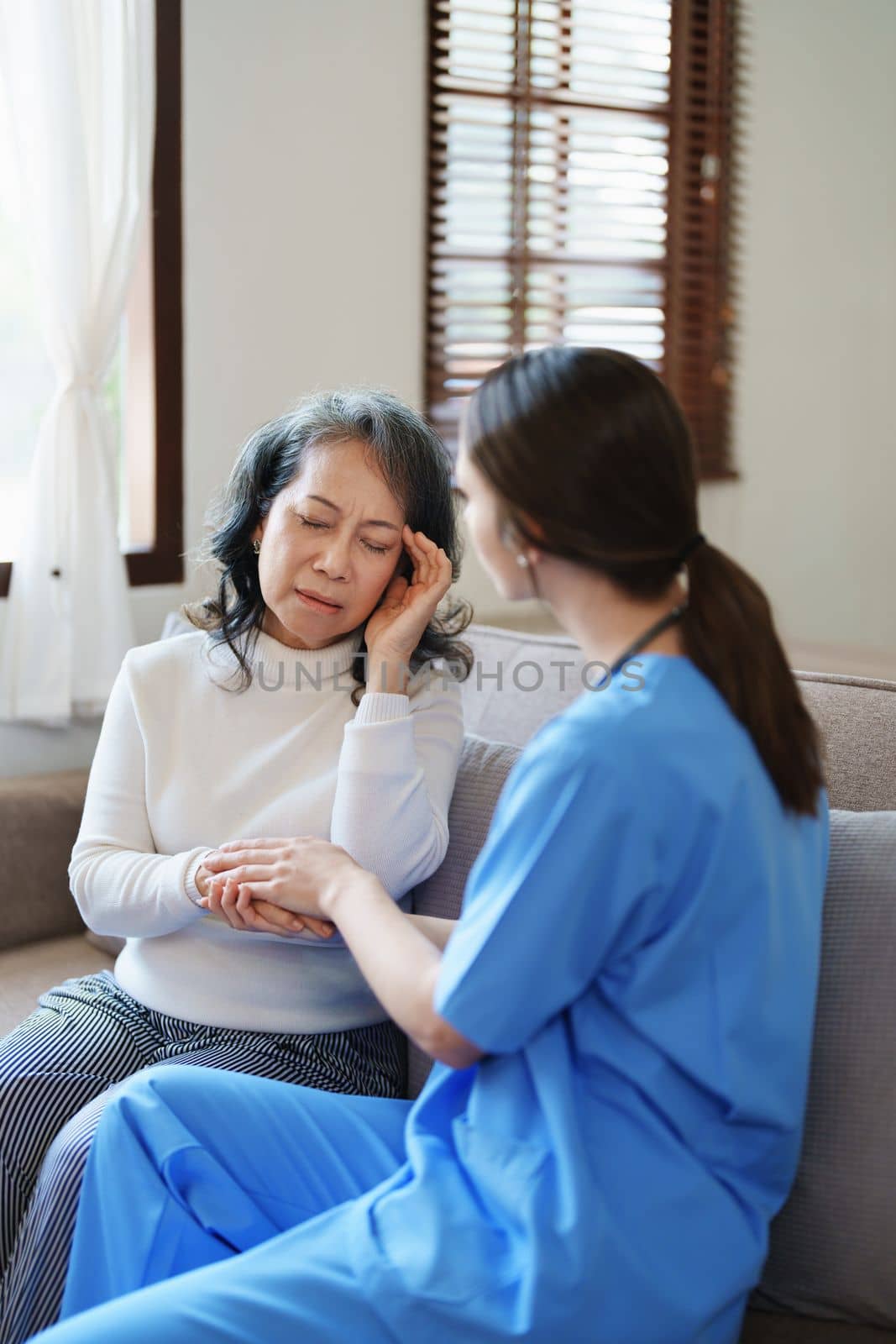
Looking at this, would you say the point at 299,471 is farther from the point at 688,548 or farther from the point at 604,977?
the point at 604,977

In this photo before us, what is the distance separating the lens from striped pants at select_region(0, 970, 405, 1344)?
128 cm

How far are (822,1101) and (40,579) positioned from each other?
1.70m

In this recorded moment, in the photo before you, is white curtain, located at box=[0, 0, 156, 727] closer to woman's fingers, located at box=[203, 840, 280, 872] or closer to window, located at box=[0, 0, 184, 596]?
window, located at box=[0, 0, 184, 596]

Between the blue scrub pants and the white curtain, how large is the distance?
1.34m

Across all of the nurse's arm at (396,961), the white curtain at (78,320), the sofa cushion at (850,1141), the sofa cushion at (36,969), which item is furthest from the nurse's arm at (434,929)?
the white curtain at (78,320)

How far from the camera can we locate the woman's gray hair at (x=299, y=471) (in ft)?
5.20

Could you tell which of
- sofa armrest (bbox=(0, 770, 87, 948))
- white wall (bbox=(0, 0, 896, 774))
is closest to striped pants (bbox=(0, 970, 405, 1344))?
sofa armrest (bbox=(0, 770, 87, 948))

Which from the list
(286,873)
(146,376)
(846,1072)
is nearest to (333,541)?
(286,873)

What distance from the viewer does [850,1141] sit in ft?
4.10

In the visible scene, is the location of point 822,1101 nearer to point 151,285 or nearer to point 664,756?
point 664,756

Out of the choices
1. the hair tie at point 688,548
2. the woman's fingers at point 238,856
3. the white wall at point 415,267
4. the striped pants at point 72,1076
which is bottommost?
the striped pants at point 72,1076

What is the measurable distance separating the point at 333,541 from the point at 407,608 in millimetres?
118

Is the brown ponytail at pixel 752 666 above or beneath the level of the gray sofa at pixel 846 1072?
above

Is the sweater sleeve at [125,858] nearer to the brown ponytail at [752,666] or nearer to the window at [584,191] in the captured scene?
the brown ponytail at [752,666]
